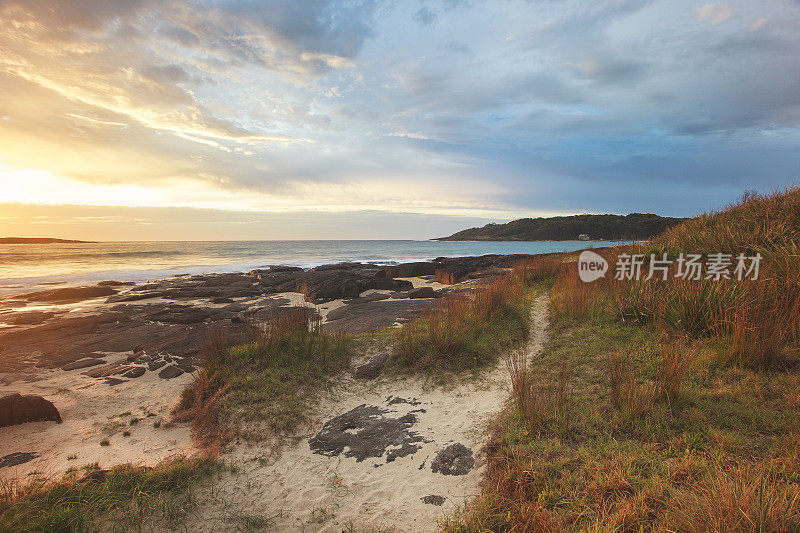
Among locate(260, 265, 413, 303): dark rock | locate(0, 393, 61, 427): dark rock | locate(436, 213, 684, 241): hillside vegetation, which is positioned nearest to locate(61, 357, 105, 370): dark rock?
locate(0, 393, 61, 427): dark rock

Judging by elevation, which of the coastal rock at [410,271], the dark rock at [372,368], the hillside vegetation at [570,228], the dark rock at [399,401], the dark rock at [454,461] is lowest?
the dark rock at [399,401]

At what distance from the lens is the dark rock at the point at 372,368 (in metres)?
7.53

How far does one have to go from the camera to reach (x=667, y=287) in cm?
814

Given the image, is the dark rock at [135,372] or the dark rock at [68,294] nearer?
the dark rock at [135,372]

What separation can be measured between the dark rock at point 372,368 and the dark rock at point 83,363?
732 centimetres

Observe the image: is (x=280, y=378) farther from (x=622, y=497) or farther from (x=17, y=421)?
(x=622, y=497)

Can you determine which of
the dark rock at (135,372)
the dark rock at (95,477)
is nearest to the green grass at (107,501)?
the dark rock at (95,477)

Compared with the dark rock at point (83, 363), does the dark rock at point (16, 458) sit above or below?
below

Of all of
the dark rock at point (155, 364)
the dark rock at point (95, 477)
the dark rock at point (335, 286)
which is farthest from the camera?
the dark rock at point (335, 286)

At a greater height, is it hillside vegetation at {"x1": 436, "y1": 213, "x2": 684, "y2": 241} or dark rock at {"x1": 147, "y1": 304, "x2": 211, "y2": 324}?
hillside vegetation at {"x1": 436, "y1": 213, "x2": 684, "y2": 241}

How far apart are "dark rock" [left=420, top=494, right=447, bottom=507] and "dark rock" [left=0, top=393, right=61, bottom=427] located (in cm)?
684

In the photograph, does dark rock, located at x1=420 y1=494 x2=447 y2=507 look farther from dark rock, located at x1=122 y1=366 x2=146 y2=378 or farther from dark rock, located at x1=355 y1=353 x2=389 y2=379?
dark rock, located at x1=122 y1=366 x2=146 y2=378

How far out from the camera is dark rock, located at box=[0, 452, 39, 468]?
530 cm

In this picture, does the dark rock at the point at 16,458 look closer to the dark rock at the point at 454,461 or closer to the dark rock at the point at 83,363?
the dark rock at the point at 83,363
